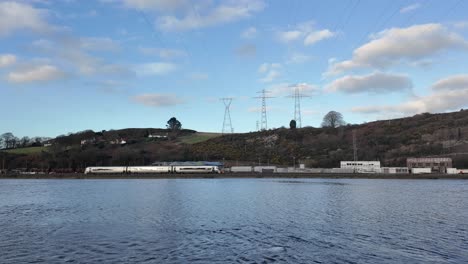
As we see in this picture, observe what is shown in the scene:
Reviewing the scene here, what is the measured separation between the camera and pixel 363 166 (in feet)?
529

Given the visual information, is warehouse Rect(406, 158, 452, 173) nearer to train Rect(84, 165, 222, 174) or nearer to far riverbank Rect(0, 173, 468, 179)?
far riverbank Rect(0, 173, 468, 179)

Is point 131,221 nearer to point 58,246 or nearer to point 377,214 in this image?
point 58,246

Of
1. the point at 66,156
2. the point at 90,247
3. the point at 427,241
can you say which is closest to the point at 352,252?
the point at 427,241

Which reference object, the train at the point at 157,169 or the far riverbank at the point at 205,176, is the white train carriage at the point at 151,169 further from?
the far riverbank at the point at 205,176

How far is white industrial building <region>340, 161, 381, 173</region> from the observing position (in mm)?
157512

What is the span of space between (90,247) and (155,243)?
3.64m

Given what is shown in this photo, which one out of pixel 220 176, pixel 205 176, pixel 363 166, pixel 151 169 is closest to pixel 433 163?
pixel 363 166

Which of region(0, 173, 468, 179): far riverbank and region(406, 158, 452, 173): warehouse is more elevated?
region(406, 158, 452, 173): warehouse

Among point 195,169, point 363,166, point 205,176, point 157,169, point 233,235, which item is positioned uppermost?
point 157,169

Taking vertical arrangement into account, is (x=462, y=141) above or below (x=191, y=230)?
above

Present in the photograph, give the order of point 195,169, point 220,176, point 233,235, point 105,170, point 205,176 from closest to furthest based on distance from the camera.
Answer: point 233,235 < point 205,176 < point 220,176 < point 195,169 < point 105,170

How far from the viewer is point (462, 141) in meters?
178

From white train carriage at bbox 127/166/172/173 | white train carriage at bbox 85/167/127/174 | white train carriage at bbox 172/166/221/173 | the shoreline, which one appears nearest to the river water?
the shoreline

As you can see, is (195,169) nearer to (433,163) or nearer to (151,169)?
(151,169)
